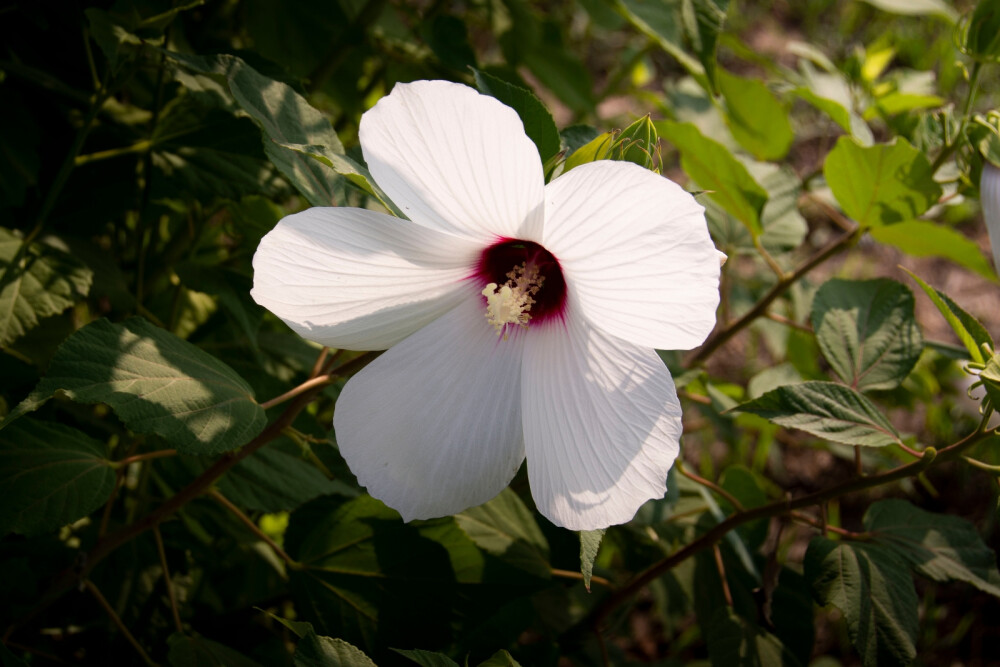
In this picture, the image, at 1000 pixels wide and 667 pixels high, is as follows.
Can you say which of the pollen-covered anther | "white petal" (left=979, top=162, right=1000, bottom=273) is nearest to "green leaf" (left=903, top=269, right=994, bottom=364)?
"white petal" (left=979, top=162, right=1000, bottom=273)

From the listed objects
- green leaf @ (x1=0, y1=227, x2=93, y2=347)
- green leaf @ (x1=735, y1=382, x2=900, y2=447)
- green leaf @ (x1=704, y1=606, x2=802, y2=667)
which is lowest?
green leaf @ (x1=704, y1=606, x2=802, y2=667)

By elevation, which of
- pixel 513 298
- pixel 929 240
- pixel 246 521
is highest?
pixel 513 298

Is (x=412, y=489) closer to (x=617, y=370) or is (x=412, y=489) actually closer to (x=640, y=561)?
(x=617, y=370)

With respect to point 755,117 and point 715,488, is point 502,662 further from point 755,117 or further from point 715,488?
point 755,117

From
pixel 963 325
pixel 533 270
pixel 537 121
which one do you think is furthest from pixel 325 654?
pixel 963 325

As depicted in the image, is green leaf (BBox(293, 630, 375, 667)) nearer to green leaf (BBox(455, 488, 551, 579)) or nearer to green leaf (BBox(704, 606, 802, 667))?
green leaf (BBox(455, 488, 551, 579))
